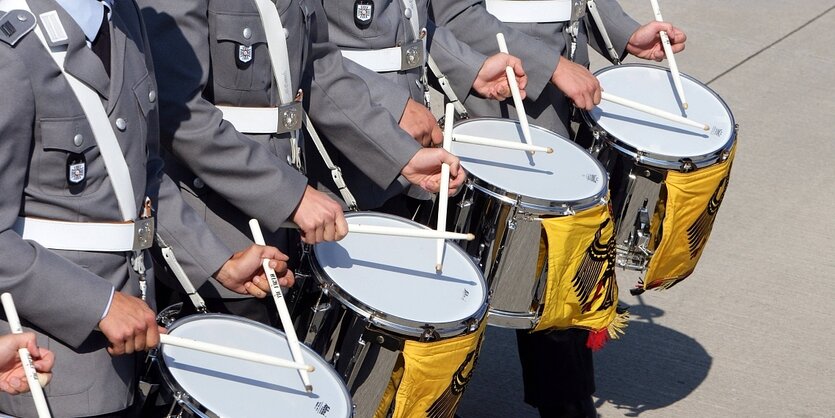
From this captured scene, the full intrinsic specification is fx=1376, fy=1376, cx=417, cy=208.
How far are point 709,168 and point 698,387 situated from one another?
3.90ft

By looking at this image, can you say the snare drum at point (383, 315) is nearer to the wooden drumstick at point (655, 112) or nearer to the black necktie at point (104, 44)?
the black necktie at point (104, 44)

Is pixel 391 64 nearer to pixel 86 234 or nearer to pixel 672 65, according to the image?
pixel 672 65

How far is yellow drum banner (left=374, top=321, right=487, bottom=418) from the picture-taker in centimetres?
273

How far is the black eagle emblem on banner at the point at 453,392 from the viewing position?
9.29ft

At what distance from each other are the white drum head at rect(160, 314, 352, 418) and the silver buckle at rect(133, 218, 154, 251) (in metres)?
0.17

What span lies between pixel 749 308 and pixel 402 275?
254 centimetres

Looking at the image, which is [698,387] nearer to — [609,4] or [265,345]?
[609,4]

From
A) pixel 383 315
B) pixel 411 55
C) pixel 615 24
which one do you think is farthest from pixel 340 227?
pixel 615 24

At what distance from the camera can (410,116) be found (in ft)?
11.4

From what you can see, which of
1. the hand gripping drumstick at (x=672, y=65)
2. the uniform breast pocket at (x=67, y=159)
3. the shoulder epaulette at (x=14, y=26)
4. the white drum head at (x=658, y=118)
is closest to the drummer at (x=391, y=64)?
the white drum head at (x=658, y=118)

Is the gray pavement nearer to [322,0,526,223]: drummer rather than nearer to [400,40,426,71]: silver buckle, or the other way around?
[322,0,526,223]: drummer

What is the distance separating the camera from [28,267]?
7.62 feet

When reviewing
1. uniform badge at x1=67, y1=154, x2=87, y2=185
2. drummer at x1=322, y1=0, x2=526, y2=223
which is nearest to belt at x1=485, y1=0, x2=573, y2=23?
drummer at x1=322, y1=0, x2=526, y2=223

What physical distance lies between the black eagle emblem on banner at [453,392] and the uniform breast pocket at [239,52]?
0.74 meters
